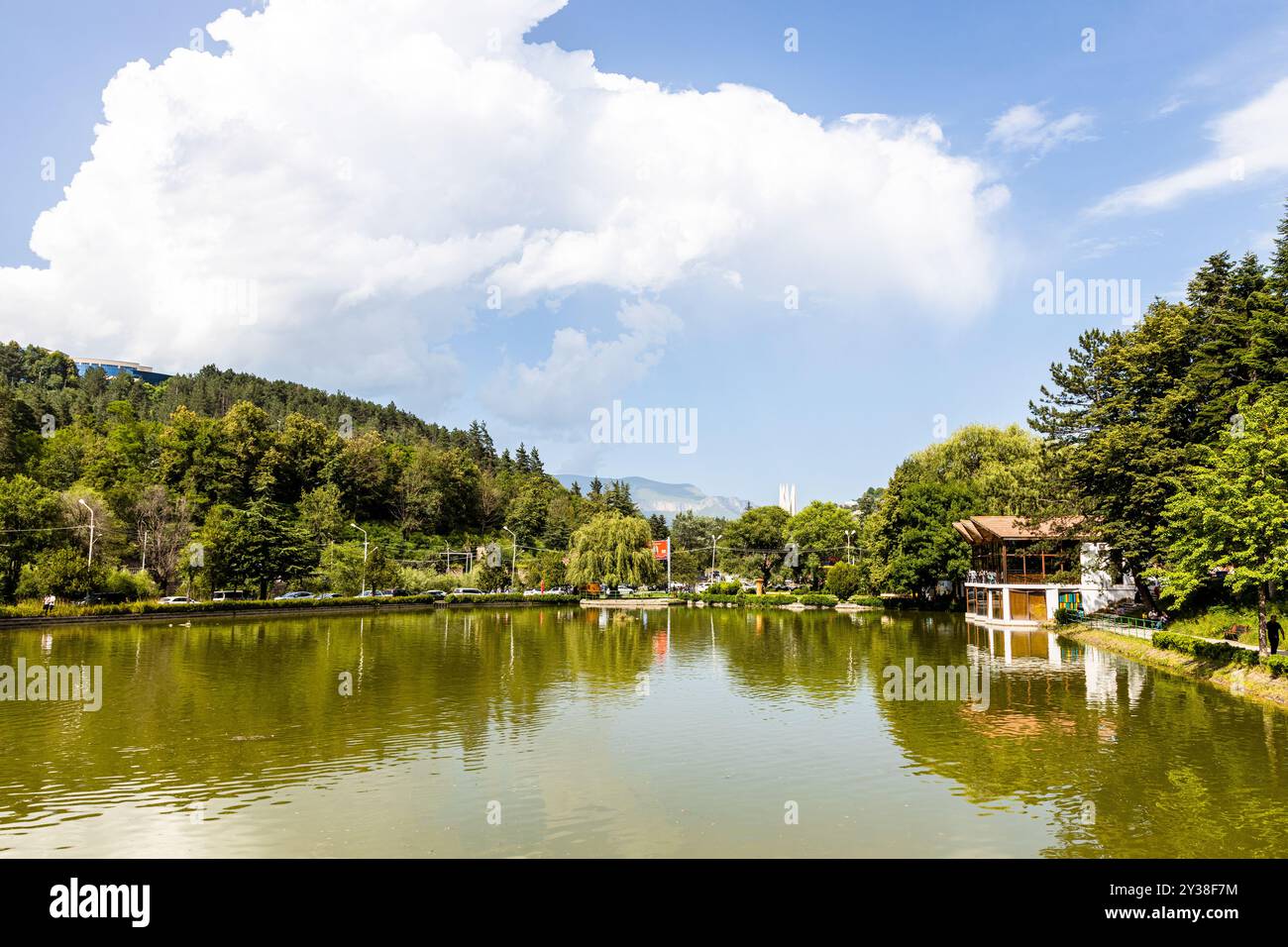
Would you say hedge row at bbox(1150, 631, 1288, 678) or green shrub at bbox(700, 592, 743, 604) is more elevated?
hedge row at bbox(1150, 631, 1288, 678)

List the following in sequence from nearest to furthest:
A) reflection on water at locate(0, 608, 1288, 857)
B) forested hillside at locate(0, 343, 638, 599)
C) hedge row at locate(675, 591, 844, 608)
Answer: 1. reflection on water at locate(0, 608, 1288, 857)
2. forested hillside at locate(0, 343, 638, 599)
3. hedge row at locate(675, 591, 844, 608)

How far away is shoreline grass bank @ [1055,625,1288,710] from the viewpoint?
2348cm

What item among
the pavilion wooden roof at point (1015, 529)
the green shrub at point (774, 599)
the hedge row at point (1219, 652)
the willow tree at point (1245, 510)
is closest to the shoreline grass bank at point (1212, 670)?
the hedge row at point (1219, 652)

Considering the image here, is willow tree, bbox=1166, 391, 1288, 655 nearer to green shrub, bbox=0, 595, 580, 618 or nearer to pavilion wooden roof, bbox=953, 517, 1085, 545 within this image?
pavilion wooden roof, bbox=953, 517, 1085, 545

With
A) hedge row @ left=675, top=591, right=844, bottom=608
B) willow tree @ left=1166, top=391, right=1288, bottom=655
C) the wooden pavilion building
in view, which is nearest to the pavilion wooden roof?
the wooden pavilion building

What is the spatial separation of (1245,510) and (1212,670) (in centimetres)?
567

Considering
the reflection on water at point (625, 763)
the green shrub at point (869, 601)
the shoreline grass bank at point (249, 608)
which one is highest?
the reflection on water at point (625, 763)

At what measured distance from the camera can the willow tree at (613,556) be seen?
78.3 metres

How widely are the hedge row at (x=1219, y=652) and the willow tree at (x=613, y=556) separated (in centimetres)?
5069

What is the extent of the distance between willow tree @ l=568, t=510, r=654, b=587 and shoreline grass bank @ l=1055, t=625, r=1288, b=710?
1816 inches

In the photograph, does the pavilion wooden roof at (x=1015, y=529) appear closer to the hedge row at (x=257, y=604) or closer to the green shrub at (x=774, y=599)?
the green shrub at (x=774, y=599)

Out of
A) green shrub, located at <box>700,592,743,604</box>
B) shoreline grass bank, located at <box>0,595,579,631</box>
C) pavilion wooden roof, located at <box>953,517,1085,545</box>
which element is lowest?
green shrub, located at <box>700,592,743,604</box>
